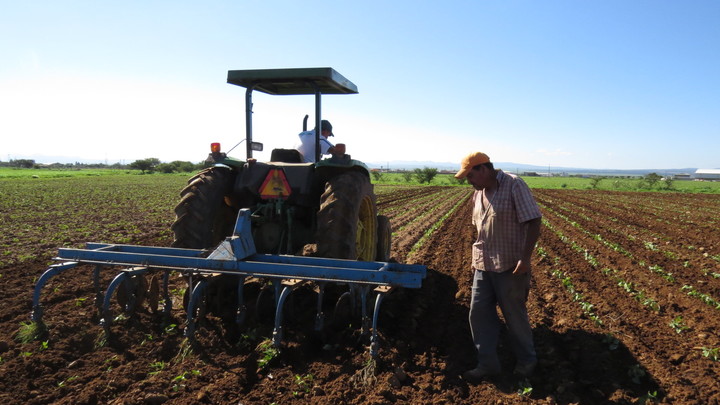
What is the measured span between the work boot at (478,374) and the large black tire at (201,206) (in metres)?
2.66

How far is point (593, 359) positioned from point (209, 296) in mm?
3531

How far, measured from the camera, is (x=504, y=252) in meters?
3.33

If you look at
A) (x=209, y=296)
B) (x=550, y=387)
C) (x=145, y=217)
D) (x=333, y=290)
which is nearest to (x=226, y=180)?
(x=209, y=296)

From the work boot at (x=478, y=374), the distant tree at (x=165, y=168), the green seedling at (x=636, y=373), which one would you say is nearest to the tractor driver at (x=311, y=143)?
the work boot at (x=478, y=374)

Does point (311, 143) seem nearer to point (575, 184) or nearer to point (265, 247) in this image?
point (265, 247)

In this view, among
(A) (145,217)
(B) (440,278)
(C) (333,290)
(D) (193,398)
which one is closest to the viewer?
(D) (193,398)

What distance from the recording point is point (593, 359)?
3658mm

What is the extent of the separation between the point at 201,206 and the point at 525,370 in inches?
126

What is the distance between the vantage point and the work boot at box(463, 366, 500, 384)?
10.8 feet

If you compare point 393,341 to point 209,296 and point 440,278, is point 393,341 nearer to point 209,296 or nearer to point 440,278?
point 209,296

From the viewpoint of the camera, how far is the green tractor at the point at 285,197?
401 cm

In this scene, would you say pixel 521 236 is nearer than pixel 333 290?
Yes

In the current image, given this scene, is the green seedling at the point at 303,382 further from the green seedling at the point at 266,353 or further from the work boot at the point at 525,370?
the work boot at the point at 525,370

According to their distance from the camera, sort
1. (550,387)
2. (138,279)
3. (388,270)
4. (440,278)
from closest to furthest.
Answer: (550,387)
(388,270)
(138,279)
(440,278)
